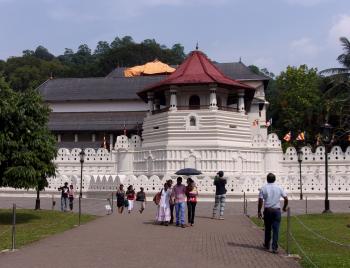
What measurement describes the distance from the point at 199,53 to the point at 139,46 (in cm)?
7312

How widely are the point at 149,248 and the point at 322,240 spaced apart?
464 cm

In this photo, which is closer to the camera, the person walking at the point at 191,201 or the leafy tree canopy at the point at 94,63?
the person walking at the point at 191,201

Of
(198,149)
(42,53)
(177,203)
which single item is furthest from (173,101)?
(42,53)

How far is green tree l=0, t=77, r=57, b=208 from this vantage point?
2005 cm

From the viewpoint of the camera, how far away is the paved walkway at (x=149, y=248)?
1079 cm

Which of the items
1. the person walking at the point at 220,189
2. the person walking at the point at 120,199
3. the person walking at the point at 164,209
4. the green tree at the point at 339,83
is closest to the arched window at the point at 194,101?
the green tree at the point at 339,83

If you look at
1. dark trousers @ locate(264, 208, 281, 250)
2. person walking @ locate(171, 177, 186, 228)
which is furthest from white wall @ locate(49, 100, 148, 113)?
dark trousers @ locate(264, 208, 281, 250)

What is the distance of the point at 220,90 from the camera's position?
44.7 meters

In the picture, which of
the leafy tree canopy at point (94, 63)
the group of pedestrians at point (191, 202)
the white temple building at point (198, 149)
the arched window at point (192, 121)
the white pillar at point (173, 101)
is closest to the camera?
Result: the group of pedestrians at point (191, 202)

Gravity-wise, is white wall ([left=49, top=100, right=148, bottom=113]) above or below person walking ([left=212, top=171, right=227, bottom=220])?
above

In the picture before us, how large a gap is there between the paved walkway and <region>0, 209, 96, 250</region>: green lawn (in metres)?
0.64

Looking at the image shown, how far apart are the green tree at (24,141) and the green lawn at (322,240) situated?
7.82 m

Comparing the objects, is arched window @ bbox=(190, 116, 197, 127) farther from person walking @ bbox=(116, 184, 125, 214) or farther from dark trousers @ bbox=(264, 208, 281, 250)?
dark trousers @ bbox=(264, 208, 281, 250)

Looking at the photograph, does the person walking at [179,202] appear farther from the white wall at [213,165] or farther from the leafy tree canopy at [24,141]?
the white wall at [213,165]
